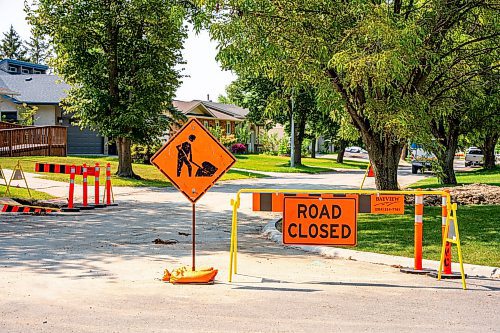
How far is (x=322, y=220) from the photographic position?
971 centimetres

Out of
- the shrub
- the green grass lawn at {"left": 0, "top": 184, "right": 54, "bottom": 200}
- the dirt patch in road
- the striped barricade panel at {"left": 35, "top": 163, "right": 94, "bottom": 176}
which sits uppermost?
the shrub

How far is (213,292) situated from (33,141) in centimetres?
3701

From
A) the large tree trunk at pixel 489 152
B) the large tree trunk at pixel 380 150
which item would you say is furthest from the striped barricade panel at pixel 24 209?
the large tree trunk at pixel 489 152

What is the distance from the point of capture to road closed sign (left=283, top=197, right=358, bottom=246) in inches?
380

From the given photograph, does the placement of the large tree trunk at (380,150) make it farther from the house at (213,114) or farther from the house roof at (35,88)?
the house at (213,114)

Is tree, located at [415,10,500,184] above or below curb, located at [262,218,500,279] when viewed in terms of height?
above

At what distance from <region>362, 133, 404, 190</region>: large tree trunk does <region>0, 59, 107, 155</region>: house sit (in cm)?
3597

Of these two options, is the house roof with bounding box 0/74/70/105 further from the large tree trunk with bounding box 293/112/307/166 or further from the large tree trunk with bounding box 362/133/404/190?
the large tree trunk with bounding box 362/133/404/190

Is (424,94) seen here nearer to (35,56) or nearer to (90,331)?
(90,331)

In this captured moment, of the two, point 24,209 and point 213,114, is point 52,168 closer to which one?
point 24,209

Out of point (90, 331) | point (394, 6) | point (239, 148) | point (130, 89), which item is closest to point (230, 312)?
point (90, 331)

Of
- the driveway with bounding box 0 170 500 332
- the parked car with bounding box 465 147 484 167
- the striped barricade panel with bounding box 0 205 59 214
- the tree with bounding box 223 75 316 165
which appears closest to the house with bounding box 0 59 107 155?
the tree with bounding box 223 75 316 165

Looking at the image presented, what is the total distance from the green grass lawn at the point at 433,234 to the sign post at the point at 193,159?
3242 mm

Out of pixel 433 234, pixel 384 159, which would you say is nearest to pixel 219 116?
pixel 384 159
